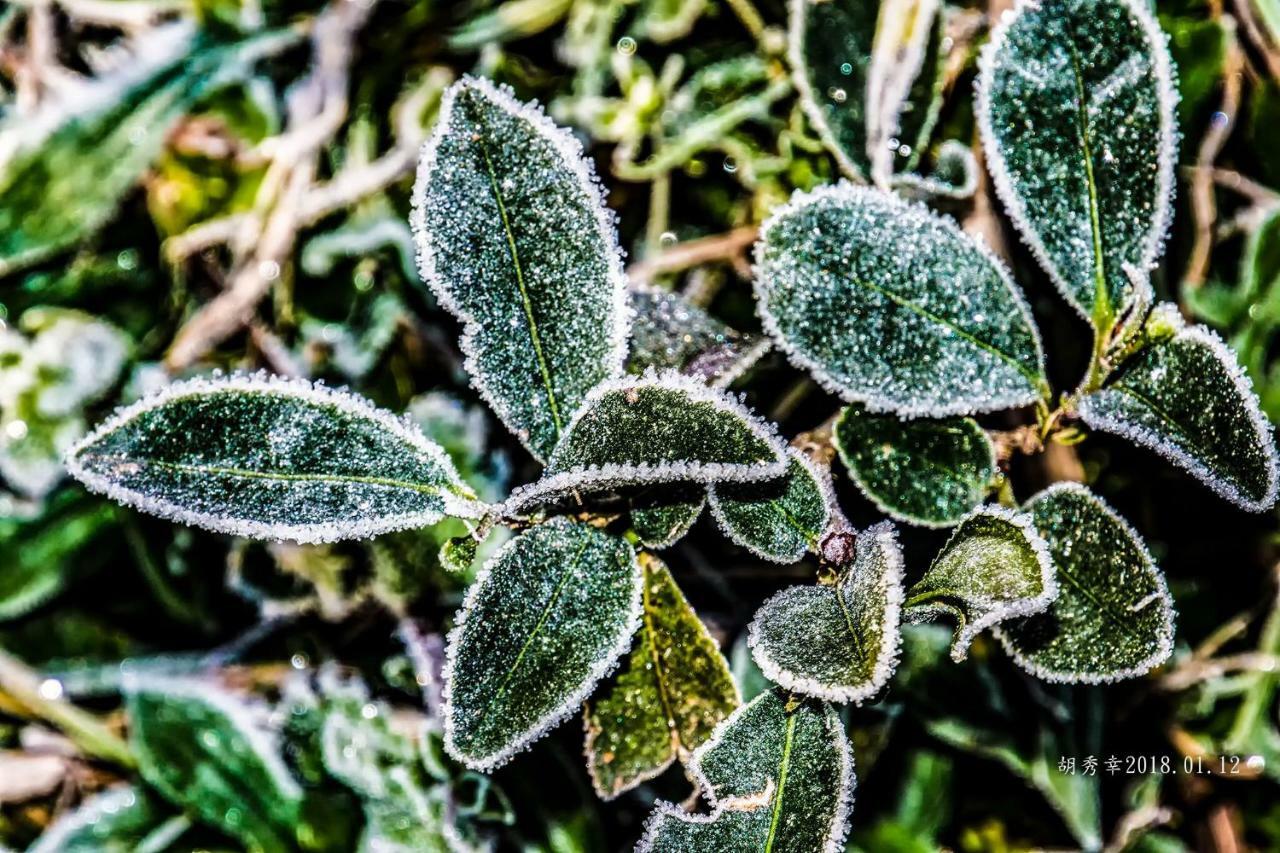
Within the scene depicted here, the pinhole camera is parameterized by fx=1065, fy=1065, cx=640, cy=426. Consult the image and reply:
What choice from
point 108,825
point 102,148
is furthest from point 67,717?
point 102,148

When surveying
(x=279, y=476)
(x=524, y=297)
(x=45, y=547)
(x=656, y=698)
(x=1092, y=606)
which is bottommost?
(x=45, y=547)

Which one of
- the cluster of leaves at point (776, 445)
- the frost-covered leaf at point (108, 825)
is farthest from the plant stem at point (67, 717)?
the cluster of leaves at point (776, 445)

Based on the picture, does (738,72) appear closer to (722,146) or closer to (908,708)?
(722,146)

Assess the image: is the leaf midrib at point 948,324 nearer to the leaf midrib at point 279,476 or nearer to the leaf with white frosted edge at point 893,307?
the leaf with white frosted edge at point 893,307

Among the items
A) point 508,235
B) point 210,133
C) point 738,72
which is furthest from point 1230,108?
point 210,133

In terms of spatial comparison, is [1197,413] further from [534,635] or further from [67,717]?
[67,717]

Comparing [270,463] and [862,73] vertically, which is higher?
[862,73]

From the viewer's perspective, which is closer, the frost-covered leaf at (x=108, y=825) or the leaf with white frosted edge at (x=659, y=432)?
the leaf with white frosted edge at (x=659, y=432)
